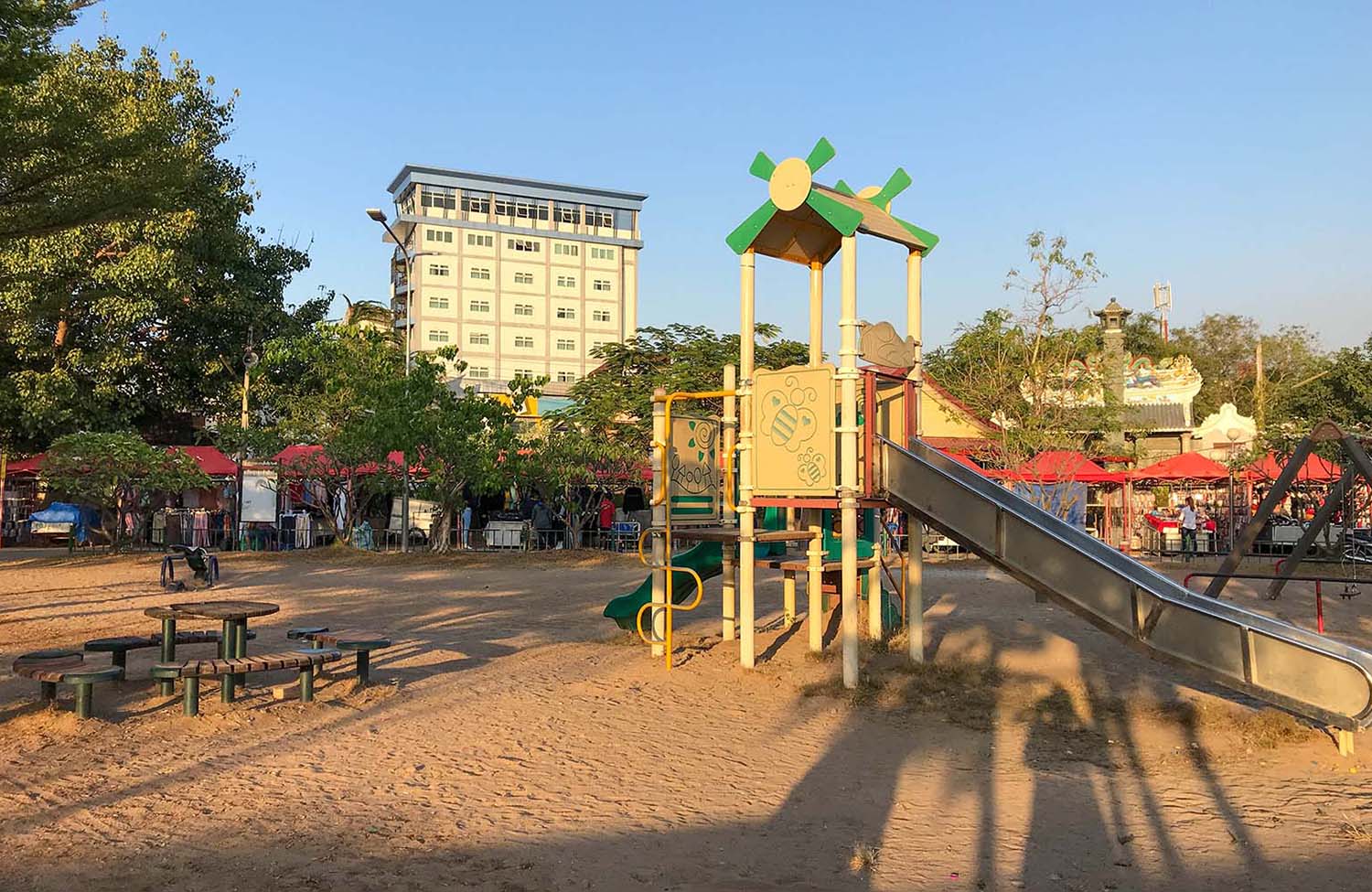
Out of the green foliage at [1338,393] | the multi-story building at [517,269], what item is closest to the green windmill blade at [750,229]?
the green foliage at [1338,393]

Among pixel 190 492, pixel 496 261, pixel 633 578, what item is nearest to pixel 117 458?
pixel 190 492

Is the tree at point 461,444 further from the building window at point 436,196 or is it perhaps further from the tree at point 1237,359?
the building window at point 436,196

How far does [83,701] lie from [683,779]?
4.28 meters

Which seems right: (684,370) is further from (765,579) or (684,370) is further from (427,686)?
(427,686)

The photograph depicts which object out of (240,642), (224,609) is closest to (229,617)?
(224,609)

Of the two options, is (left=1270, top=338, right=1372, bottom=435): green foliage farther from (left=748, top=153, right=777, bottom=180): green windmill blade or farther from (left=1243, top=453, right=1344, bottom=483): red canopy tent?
(left=748, top=153, right=777, bottom=180): green windmill blade

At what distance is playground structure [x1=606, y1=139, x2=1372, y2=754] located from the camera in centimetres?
695

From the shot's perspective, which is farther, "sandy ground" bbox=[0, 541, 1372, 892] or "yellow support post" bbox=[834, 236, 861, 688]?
"yellow support post" bbox=[834, 236, 861, 688]

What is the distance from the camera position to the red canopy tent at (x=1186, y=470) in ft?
82.8

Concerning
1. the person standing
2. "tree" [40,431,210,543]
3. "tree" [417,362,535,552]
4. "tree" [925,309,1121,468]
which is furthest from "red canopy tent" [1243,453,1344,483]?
"tree" [40,431,210,543]

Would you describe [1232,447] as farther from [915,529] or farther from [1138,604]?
[1138,604]

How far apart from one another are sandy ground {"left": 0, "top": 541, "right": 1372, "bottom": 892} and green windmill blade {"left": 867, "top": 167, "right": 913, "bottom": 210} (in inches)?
180

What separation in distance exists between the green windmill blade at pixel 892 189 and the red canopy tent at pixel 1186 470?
1720cm

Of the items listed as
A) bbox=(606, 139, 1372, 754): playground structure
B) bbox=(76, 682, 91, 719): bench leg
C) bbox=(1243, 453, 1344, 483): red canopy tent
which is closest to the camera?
bbox=(606, 139, 1372, 754): playground structure
